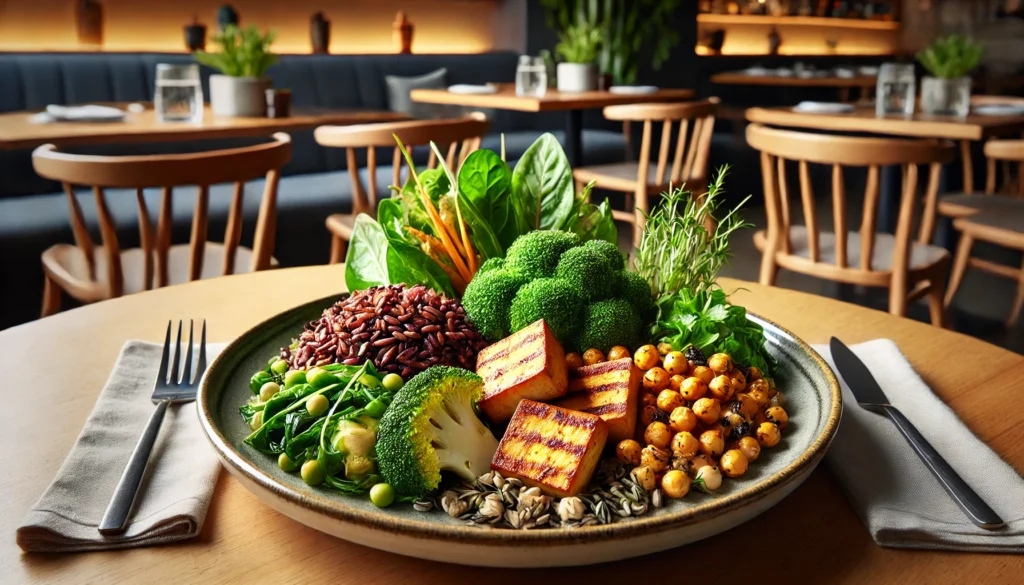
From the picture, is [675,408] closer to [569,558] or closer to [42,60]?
[569,558]

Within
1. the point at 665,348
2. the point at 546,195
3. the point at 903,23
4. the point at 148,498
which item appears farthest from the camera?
the point at 903,23

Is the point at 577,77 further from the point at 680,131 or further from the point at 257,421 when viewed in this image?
the point at 257,421

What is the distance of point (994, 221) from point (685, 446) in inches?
110

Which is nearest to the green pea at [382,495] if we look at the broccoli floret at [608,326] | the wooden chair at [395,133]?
the broccoli floret at [608,326]

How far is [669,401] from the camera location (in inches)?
27.9

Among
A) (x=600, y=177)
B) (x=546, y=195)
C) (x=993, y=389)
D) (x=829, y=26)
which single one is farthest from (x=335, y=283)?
(x=829, y=26)

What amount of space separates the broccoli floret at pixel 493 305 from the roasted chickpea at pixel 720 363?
Result: 22 cm

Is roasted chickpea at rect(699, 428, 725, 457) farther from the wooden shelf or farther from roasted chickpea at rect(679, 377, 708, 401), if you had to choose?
the wooden shelf

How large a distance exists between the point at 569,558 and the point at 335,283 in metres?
0.79

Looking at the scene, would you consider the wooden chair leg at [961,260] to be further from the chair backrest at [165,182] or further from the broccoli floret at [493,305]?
the broccoli floret at [493,305]

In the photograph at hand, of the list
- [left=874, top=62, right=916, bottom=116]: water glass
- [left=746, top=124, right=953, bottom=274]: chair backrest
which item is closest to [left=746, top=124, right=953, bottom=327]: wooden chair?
[left=746, top=124, right=953, bottom=274]: chair backrest

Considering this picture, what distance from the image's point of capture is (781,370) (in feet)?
2.73

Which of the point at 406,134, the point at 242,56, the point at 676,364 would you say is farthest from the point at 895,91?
the point at 676,364

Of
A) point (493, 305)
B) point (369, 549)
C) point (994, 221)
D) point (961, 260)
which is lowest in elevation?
point (961, 260)
